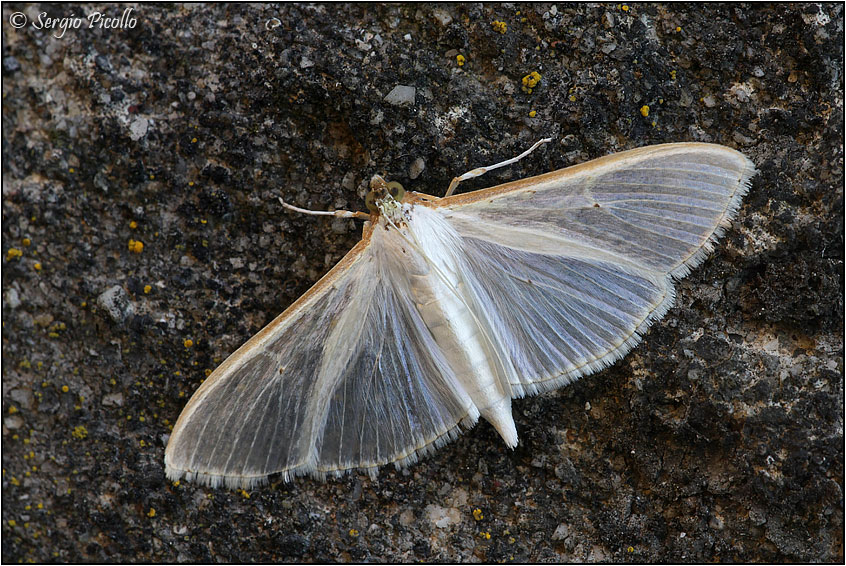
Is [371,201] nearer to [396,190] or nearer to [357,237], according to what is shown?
[396,190]

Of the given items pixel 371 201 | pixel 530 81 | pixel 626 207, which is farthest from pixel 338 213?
pixel 626 207

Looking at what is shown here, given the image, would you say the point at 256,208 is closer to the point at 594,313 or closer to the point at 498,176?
the point at 498,176

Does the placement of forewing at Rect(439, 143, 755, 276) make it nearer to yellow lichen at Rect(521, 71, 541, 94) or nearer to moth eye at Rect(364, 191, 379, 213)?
moth eye at Rect(364, 191, 379, 213)

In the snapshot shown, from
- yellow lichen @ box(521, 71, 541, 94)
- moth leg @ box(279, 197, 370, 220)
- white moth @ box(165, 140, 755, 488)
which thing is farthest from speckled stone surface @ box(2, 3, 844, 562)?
white moth @ box(165, 140, 755, 488)

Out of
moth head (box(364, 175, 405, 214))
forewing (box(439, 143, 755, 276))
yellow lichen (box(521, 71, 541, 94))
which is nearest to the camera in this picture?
forewing (box(439, 143, 755, 276))

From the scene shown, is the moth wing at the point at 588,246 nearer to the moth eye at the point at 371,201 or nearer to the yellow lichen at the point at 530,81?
the moth eye at the point at 371,201

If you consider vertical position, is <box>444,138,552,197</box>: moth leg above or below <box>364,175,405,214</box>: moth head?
below

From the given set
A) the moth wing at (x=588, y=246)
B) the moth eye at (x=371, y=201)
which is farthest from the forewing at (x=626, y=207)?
the moth eye at (x=371, y=201)
